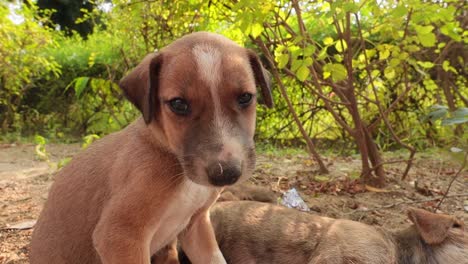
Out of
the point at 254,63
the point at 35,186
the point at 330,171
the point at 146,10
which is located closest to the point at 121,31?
the point at 146,10

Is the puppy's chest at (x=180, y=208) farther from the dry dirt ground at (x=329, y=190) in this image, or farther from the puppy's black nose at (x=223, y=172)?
the dry dirt ground at (x=329, y=190)

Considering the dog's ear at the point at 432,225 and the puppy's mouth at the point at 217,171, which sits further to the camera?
the dog's ear at the point at 432,225

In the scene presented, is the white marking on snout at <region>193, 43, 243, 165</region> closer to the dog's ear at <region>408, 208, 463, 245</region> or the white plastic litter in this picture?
the dog's ear at <region>408, 208, 463, 245</region>

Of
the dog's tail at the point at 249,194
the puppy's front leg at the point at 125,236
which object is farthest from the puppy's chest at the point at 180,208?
the dog's tail at the point at 249,194

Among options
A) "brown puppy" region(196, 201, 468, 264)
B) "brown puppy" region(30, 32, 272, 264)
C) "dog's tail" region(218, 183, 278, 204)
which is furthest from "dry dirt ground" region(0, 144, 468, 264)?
"brown puppy" region(30, 32, 272, 264)

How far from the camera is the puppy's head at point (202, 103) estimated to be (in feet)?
7.11

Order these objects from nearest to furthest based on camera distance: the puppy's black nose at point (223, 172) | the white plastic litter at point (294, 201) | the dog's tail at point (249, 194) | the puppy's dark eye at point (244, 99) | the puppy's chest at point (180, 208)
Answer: the puppy's black nose at point (223, 172) < the puppy's dark eye at point (244, 99) < the puppy's chest at point (180, 208) < the dog's tail at point (249, 194) < the white plastic litter at point (294, 201)

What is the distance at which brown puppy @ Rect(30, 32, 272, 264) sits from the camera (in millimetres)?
2252

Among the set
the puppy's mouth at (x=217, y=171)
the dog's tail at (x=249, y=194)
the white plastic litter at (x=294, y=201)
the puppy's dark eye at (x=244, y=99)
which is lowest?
the white plastic litter at (x=294, y=201)

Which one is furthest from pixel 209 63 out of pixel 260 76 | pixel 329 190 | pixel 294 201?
pixel 329 190

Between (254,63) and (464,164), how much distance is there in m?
1.96

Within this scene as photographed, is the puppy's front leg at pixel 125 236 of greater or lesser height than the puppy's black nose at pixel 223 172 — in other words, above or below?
below

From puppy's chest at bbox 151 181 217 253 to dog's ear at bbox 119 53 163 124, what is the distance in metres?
0.44

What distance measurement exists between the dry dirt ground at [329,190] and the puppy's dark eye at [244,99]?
221 cm
